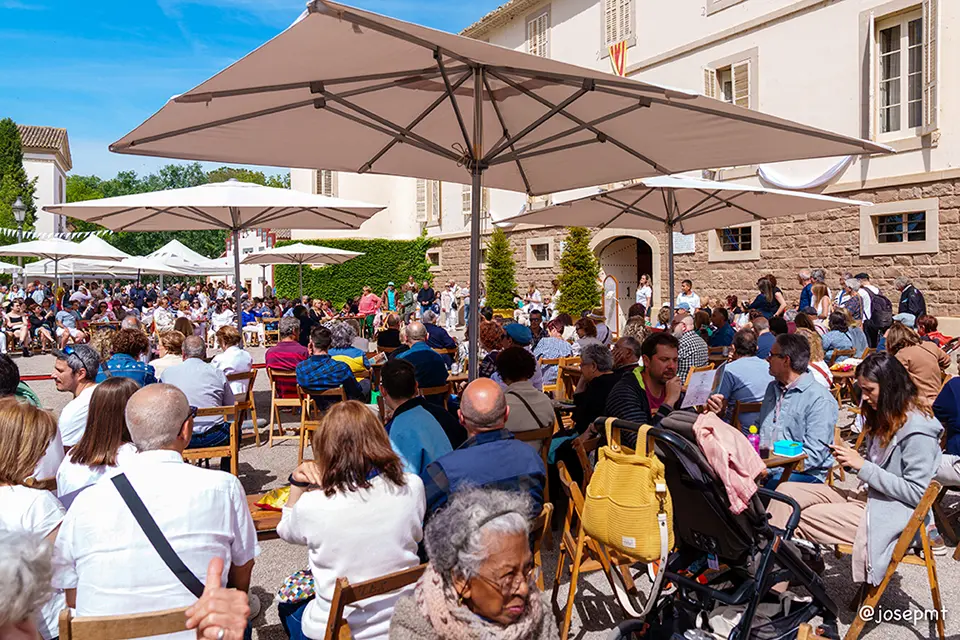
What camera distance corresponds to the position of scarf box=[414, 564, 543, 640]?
196cm

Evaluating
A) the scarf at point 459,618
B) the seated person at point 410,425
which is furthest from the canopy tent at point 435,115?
the scarf at point 459,618

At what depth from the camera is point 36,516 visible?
2.57 meters

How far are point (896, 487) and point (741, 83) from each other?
48.8 ft

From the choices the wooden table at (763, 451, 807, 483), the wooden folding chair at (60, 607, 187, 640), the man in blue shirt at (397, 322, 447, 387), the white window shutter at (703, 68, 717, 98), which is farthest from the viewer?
the white window shutter at (703, 68, 717, 98)

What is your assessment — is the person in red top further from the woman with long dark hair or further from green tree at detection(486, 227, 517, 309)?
green tree at detection(486, 227, 517, 309)

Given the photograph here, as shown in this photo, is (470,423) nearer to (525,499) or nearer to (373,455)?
(373,455)

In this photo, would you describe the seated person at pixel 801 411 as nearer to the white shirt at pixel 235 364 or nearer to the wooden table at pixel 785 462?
the wooden table at pixel 785 462

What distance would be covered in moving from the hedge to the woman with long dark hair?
26.1 m

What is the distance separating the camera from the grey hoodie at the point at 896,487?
3.25 metres

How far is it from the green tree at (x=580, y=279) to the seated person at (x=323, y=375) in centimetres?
1487

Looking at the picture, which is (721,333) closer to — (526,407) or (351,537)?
(526,407)

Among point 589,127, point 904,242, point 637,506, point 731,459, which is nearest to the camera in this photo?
point 731,459

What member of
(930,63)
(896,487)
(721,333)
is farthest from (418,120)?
(930,63)

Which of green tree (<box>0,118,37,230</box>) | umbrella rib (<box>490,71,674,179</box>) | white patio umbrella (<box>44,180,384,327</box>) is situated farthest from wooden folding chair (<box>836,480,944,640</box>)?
green tree (<box>0,118,37,230</box>)
